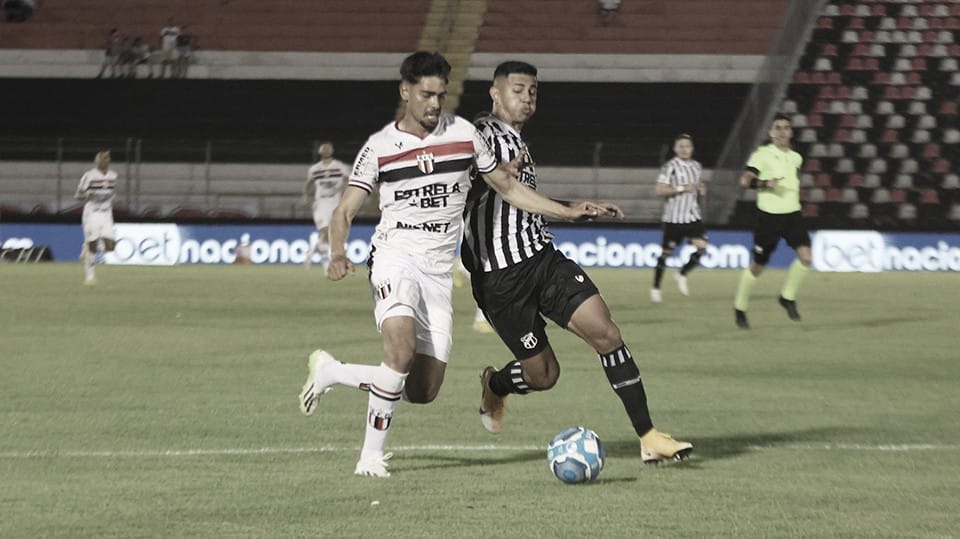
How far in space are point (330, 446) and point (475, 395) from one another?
2704 millimetres

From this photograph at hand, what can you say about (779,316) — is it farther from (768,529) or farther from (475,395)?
(768,529)

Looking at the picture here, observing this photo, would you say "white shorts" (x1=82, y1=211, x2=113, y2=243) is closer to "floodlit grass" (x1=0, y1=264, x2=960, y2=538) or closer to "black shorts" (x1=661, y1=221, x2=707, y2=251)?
"floodlit grass" (x1=0, y1=264, x2=960, y2=538)

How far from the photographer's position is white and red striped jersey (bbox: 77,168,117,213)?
2619 cm

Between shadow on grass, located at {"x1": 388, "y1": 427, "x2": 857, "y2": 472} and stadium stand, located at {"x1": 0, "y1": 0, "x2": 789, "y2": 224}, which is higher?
stadium stand, located at {"x1": 0, "y1": 0, "x2": 789, "y2": 224}

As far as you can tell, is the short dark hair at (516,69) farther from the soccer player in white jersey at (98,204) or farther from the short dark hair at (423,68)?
the soccer player in white jersey at (98,204)

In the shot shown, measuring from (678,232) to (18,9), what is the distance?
23132 mm

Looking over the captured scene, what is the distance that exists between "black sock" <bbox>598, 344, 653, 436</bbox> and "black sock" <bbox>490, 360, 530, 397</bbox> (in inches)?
33.0

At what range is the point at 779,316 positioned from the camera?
19.6m

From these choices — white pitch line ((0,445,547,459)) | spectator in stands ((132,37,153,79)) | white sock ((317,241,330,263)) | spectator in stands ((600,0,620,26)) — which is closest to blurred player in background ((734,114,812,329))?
white pitch line ((0,445,547,459))

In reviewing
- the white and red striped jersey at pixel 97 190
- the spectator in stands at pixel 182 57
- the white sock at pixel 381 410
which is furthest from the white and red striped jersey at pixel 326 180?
the white sock at pixel 381 410

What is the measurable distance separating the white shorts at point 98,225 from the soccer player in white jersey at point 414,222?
1879cm

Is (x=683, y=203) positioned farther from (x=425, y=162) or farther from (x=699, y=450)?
(x=425, y=162)

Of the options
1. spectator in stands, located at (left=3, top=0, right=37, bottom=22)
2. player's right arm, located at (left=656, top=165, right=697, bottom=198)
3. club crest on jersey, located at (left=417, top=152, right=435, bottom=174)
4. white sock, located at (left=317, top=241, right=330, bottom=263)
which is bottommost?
white sock, located at (left=317, top=241, right=330, bottom=263)

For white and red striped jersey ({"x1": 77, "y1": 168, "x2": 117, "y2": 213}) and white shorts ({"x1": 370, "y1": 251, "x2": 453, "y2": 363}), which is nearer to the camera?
white shorts ({"x1": 370, "y1": 251, "x2": 453, "y2": 363})
